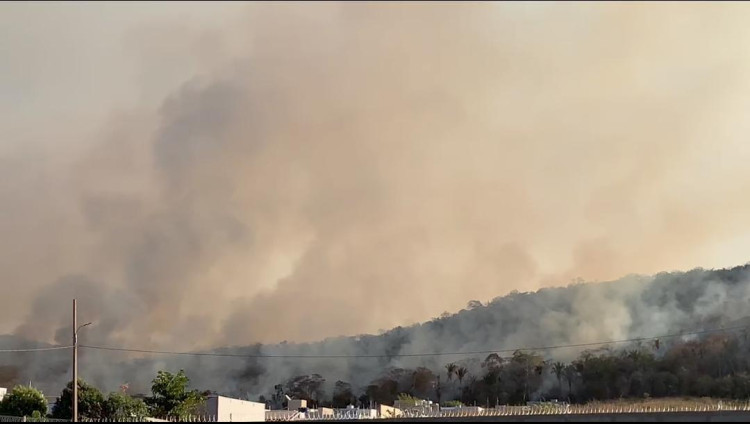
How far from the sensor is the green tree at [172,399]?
5822 inches

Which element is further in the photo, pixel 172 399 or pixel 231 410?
pixel 172 399

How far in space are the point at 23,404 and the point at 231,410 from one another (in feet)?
92.3

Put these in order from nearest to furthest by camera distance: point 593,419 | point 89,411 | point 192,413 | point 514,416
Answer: point 593,419 < point 514,416 < point 89,411 < point 192,413

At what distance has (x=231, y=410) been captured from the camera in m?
134

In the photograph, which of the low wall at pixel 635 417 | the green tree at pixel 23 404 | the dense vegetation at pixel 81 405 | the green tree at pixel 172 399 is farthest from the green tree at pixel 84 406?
the low wall at pixel 635 417

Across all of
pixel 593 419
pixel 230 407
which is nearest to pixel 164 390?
pixel 230 407

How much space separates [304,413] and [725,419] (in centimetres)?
9737

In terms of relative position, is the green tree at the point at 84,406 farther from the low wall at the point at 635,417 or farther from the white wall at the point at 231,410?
the low wall at the point at 635,417

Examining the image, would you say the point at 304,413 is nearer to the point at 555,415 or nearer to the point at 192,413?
the point at 192,413

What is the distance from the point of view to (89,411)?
12444 centimetres

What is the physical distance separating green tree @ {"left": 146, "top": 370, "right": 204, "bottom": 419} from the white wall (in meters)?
11.0

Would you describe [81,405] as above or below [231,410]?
above

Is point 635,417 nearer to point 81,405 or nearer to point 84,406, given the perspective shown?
point 84,406

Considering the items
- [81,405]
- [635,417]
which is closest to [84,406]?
[81,405]
